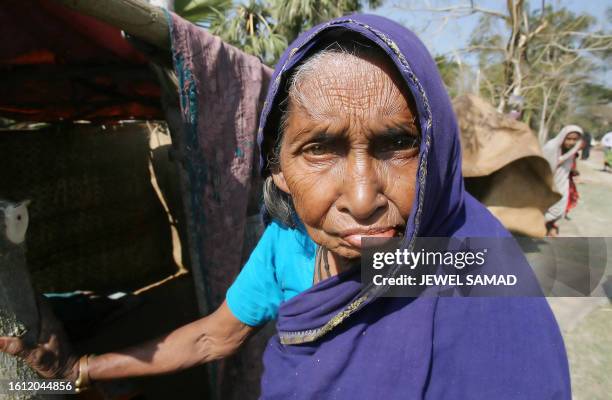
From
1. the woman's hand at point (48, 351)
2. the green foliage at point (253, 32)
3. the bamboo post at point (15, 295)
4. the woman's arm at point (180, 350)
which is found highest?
the green foliage at point (253, 32)

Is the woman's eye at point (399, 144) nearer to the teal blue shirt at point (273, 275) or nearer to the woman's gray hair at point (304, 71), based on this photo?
the woman's gray hair at point (304, 71)

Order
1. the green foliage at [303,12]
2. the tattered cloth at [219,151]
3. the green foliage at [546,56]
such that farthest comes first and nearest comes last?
the green foliage at [303,12]
the green foliage at [546,56]
the tattered cloth at [219,151]

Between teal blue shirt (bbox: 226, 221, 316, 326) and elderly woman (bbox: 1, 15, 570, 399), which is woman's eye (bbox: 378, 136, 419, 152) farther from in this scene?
teal blue shirt (bbox: 226, 221, 316, 326)

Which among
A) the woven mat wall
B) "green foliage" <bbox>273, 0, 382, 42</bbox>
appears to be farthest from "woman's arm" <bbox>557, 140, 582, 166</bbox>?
"green foliage" <bbox>273, 0, 382, 42</bbox>

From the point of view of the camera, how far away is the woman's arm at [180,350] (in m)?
1.32

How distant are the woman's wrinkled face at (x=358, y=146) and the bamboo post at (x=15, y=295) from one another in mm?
811

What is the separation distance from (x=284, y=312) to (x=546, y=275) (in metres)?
2.15

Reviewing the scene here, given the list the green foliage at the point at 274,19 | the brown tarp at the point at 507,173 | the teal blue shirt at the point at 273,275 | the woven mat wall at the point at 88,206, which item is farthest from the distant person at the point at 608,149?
the teal blue shirt at the point at 273,275

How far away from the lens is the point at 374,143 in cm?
88

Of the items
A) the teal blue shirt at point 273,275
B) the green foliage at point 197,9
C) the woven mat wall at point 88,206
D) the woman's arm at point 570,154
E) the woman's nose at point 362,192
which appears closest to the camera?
the woman's nose at point 362,192

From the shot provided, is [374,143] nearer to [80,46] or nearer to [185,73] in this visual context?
[185,73]

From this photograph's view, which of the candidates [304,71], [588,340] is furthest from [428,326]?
[588,340]

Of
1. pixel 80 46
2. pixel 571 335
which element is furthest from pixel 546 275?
pixel 80 46

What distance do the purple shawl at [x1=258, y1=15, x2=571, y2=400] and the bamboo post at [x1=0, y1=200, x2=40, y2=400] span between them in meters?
0.74
